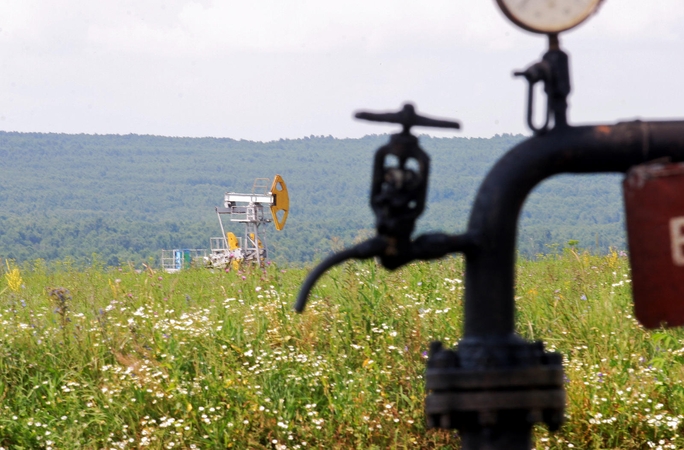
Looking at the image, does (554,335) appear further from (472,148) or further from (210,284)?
(472,148)

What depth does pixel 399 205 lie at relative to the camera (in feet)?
5.23

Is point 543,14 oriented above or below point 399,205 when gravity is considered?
above

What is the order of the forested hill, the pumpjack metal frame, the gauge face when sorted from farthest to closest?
the forested hill
the gauge face
the pumpjack metal frame

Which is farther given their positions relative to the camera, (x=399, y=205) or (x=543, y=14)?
(x=543, y=14)

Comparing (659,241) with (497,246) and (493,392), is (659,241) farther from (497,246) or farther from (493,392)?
(493,392)

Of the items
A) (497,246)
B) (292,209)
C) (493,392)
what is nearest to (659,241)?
(497,246)

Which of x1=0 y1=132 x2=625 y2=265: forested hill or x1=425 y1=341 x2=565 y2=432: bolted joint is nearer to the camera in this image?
x1=425 y1=341 x2=565 y2=432: bolted joint

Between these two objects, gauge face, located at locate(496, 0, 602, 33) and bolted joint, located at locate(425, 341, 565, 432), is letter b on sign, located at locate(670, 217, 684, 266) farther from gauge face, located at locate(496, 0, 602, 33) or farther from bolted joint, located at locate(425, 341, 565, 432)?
gauge face, located at locate(496, 0, 602, 33)

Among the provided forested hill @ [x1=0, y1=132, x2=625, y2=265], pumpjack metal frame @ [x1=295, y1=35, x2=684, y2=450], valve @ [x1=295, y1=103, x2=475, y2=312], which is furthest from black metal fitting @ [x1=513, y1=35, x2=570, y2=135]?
forested hill @ [x1=0, y1=132, x2=625, y2=265]

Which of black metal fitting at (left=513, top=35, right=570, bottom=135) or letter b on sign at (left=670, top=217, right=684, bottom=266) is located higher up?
black metal fitting at (left=513, top=35, right=570, bottom=135)

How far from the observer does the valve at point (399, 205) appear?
1.60 m

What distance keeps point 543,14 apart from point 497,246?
512mm

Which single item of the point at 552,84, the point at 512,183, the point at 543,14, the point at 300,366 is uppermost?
the point at 543,14

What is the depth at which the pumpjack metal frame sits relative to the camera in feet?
5.30
